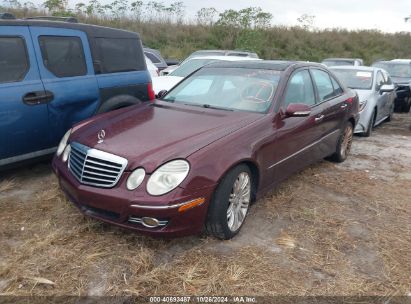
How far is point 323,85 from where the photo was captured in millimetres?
5238

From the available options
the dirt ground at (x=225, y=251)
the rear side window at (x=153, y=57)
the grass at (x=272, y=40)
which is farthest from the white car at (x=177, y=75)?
the grass at (x=272, y=40)

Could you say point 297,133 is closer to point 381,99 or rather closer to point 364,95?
point 364,95

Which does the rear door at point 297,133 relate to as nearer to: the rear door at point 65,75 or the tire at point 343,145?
the tire at point 343,145

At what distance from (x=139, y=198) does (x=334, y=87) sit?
12.2 feet

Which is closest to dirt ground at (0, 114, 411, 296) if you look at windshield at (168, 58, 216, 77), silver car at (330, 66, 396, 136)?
silver car at (330, 66, 396, 136)

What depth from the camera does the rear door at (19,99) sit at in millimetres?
4156

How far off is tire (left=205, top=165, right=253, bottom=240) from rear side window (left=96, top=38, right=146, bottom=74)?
8.81 ft

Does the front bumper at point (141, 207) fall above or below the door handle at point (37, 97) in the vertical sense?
below

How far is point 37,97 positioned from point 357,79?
265 inches

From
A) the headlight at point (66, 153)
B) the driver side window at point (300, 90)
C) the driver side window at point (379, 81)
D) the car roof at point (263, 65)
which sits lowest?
the headlight at point (66, 153)

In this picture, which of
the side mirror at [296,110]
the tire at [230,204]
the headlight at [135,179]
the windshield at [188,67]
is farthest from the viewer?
the windshield at [188,67]

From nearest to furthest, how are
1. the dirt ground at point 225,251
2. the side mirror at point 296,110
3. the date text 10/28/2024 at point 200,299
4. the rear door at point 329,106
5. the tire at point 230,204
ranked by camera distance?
1. the date text 10/28/2024 at point 200,299
2. the dirt ground at point 225,251
3. the tire at point 230,204
4. the side mirror at point 296,110
5. the rear door at point 329,106

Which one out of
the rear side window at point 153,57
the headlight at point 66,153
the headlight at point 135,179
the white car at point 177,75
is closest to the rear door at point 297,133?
the headlight at point 135,179

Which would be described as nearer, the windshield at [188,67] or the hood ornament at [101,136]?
the hood ornament at [101,136]
